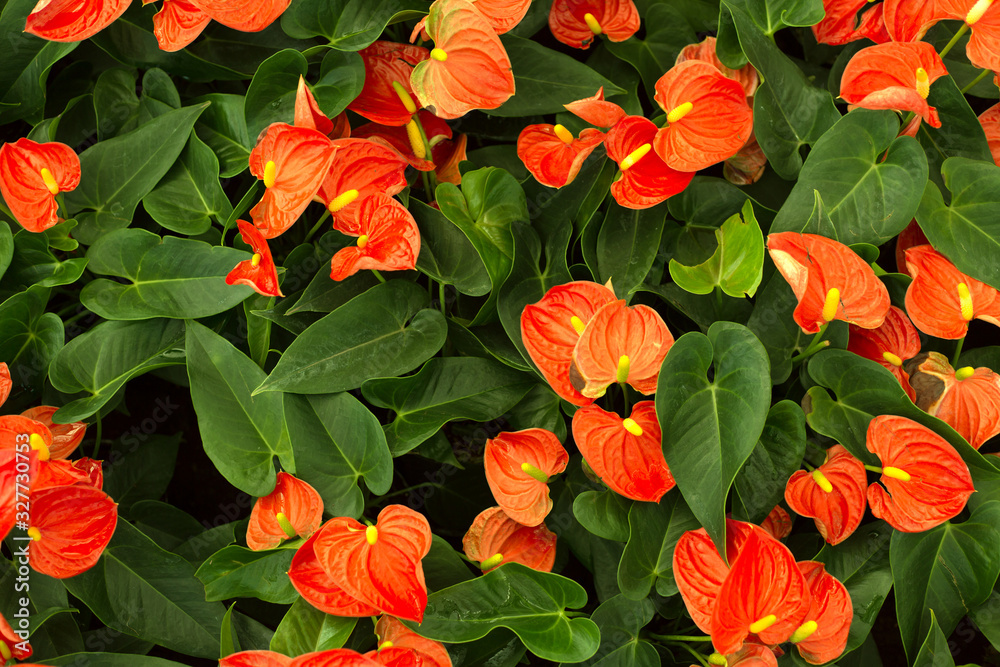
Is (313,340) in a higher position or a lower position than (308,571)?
higher

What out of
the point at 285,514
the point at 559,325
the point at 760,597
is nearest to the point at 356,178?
the point at 559,325

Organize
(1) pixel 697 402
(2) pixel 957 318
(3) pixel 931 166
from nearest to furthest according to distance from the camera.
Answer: (1) pixel 697 402
(2) pixel 957 318
(3) pixel 931 166

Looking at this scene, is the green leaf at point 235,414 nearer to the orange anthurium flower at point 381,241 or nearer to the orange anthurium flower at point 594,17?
the orange anthurium flower at point 381,241

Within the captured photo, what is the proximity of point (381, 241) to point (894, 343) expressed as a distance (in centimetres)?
63

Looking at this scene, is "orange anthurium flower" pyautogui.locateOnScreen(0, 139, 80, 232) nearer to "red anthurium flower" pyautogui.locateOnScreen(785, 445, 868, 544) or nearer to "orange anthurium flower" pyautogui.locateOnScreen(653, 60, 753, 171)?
"orange anthurium flower" pyautogui.locateOnScreen(653, 60, 753, 171)

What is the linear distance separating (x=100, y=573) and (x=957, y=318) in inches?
41.9

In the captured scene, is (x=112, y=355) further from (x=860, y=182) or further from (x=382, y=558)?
(x=860, y=182)

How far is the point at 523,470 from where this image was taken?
83 cm

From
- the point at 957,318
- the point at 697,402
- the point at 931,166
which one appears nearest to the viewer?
the point at 697,402

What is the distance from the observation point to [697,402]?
29.9 inches

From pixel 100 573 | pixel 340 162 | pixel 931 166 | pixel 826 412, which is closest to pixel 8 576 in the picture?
pixel 100 573

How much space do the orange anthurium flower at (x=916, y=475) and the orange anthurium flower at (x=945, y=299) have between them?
5.9 inches

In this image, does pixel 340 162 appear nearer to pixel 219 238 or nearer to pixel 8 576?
pixel 219 238

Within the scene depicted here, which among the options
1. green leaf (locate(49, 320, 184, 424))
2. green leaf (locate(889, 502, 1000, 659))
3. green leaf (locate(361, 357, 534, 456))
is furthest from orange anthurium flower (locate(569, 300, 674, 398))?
green leaf (locate(49, 320, 184, 424))
